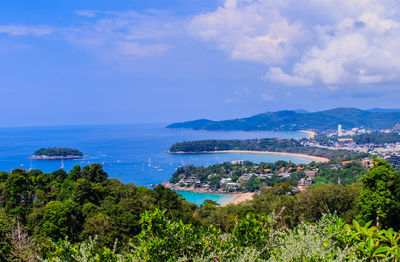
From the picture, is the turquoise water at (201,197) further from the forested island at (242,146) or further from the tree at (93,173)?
the forested island at (242,146)

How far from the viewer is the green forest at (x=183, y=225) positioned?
2.68 m

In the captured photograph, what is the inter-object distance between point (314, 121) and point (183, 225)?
122 metres

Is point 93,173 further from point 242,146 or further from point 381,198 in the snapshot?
point 242,146

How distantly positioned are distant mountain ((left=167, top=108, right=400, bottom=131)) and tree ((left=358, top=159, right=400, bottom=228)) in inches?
4067

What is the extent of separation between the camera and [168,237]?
2.83 metres

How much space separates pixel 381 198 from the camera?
7.52m

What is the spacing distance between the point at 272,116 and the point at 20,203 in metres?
128

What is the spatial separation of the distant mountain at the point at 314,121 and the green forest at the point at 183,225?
100228mm

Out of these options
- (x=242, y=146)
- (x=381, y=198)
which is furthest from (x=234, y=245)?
(x=242, y=146)

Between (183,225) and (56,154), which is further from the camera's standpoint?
(56,154)

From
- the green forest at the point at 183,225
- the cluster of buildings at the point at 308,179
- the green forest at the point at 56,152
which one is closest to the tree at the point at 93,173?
the green forest at the point at 183,225

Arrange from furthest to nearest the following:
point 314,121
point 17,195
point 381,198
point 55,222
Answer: point 314,121
point 17,195
point 55,222
point 381,198

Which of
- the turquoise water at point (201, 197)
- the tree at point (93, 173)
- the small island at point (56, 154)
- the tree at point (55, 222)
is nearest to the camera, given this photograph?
the tree at point (55, 222)

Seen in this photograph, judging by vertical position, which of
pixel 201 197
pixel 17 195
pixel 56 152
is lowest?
pixel 201 197
